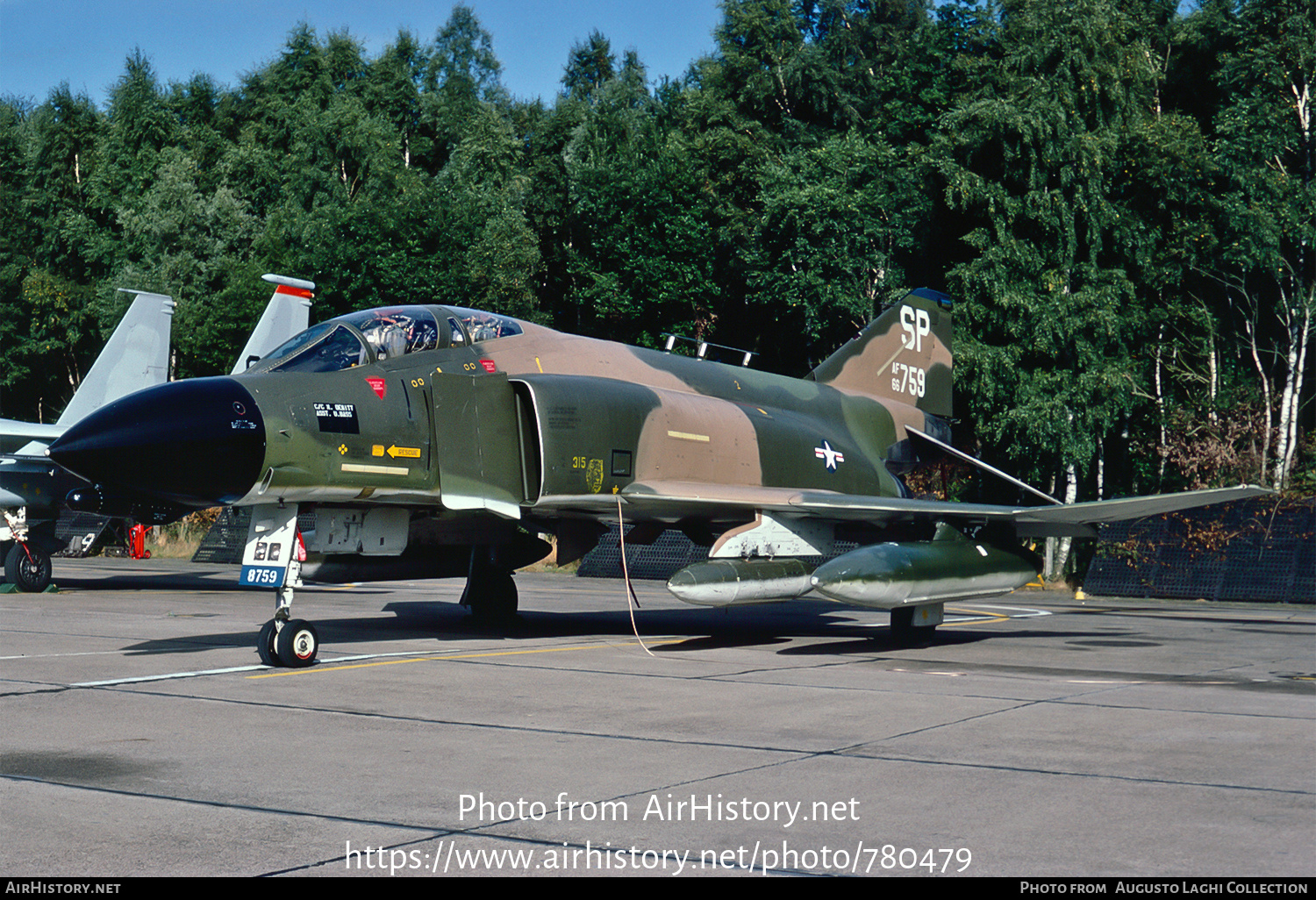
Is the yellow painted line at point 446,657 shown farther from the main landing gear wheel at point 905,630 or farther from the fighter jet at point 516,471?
the main landing gear wheel at point 905,630

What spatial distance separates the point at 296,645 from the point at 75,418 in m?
14.3

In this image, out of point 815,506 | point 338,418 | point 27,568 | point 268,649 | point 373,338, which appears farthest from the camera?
point 27,568

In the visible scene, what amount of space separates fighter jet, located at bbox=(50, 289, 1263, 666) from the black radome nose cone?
0.05 feet

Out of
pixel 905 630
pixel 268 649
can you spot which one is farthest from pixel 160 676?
pixel 905 630

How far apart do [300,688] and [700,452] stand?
5.48 meters

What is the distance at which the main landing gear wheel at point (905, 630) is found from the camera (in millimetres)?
12938

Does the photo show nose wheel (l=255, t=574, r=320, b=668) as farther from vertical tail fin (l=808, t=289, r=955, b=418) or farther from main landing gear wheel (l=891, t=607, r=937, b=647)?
vertical tail fin (l=808, t=289, r=955, b=418)

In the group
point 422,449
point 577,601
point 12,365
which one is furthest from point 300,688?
point 12,365

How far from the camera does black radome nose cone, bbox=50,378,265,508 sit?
28.6 feet

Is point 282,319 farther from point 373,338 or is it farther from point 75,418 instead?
point 373,338

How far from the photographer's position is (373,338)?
1069cm

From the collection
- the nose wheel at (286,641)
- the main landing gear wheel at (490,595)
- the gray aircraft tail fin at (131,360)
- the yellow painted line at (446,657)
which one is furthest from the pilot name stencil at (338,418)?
the gray aircraft tail fin at (131,360)

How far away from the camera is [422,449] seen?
10.6 m
